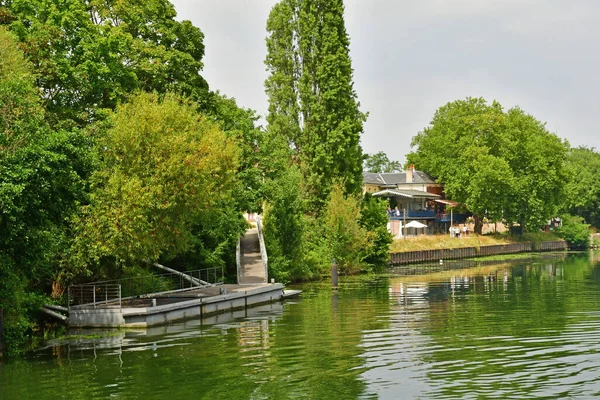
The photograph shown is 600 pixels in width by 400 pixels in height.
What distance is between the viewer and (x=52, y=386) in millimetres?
23828

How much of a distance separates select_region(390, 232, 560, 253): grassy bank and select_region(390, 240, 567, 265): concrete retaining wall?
79cm

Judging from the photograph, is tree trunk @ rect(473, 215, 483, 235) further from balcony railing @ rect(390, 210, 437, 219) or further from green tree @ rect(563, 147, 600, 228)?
green tree @ rect(563, 147, 600, 228)

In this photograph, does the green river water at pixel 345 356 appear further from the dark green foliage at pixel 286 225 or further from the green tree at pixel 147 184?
the dark green foliage at pixel 286 225

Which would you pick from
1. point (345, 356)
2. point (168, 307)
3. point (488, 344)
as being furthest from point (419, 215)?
point (345, 356)

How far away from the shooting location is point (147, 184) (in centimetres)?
3822

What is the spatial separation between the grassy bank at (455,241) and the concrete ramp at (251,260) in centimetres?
2919

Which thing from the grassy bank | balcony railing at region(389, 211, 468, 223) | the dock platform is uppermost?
balcony railing at region(389, 211, 468, 223)

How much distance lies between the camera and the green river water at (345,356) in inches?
877

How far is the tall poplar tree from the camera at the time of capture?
7381 cm

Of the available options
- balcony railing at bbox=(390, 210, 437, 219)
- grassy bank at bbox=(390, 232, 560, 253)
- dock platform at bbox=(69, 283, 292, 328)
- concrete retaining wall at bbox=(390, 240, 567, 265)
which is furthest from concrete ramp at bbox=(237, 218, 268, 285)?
balcony railing at bbox=(390, 210, 437, 219)

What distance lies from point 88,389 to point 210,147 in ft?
63.0

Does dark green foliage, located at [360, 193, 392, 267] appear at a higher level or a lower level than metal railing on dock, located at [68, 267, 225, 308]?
higher

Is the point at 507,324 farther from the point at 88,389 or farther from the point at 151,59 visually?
the point at 151,59

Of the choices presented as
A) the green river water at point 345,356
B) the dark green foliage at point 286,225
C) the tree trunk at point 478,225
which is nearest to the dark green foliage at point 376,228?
the dark green foliage at point 286,225
